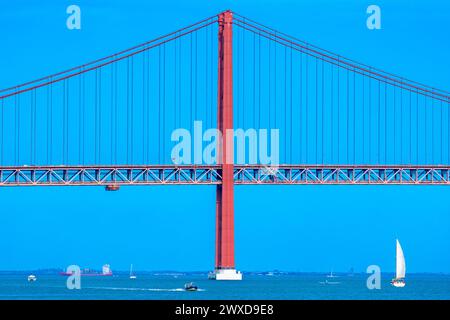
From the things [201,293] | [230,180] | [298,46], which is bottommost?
[201,293]

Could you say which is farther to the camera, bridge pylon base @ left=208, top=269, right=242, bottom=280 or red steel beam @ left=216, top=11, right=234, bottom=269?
bridge pylon base @ left=208, top=269, right=242, bottom=280

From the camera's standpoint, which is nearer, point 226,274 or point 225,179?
point 226,274

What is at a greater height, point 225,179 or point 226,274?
point 225,179

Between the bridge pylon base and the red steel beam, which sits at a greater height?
the red steel beam

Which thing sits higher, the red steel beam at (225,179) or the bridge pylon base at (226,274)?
the red steel beam at (225,179)

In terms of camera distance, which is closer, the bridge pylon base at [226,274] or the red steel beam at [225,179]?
the red steel beam at [225,179]
